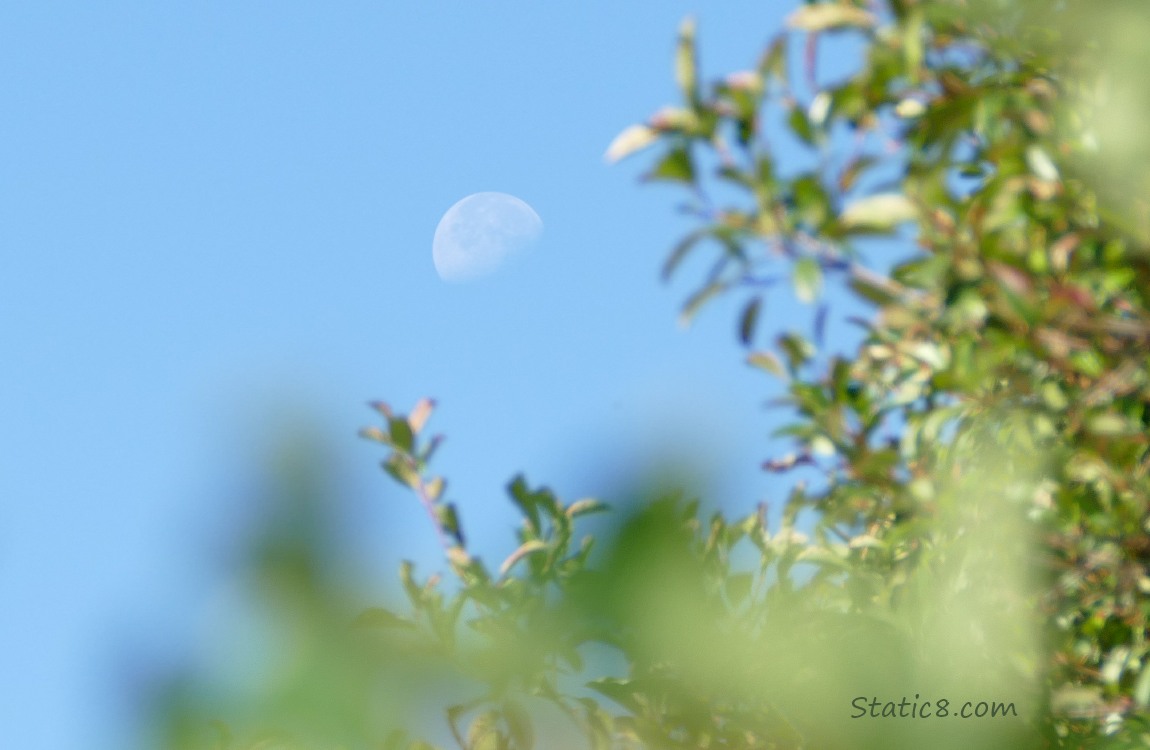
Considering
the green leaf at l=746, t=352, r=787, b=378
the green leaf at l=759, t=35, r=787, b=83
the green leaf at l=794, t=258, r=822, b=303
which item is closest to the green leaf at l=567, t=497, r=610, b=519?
the green leaf at l=746, t=352, r=787, b=378

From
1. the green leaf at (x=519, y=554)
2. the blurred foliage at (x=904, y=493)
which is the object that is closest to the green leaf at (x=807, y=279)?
the blurred foliage at (x=904, y=493)

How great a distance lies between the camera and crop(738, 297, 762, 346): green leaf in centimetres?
276

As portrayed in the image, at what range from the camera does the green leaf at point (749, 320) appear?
2.76 metres

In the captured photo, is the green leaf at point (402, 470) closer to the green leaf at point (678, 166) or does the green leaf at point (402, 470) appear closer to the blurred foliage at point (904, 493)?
the blurred foliage at point (904, 493)

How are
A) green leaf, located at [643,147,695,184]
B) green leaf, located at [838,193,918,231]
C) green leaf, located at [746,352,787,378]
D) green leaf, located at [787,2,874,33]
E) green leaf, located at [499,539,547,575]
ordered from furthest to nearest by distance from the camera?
green leaf, located at [499,539,547,575] → green leaf, located at [746,352,787,378] → green leaf, located at [787,2,874,33] → green leaf, located at [643,147,695,184] → green leaf, located at [838,193,918,231]

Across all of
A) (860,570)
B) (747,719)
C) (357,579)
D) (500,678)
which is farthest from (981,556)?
(357,579)

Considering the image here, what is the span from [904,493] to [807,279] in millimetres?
923

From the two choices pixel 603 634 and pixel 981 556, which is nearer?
pixel 981 556

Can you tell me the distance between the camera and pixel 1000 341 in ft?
8.85

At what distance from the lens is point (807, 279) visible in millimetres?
2514

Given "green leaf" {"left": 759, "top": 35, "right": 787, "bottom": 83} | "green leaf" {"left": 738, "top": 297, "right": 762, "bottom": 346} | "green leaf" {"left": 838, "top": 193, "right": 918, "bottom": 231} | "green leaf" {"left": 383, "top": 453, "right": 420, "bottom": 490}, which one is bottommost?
"green leaf" {"left": 383, "top": 453, "right": 420, "bottom": 490}

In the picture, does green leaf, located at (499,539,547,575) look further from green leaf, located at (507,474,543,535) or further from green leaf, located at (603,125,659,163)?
green leaf, located at (603,125,659,163)

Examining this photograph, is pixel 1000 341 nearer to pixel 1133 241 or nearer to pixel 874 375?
pixel 1133 241

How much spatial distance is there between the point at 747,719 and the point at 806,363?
1294 millimetres
